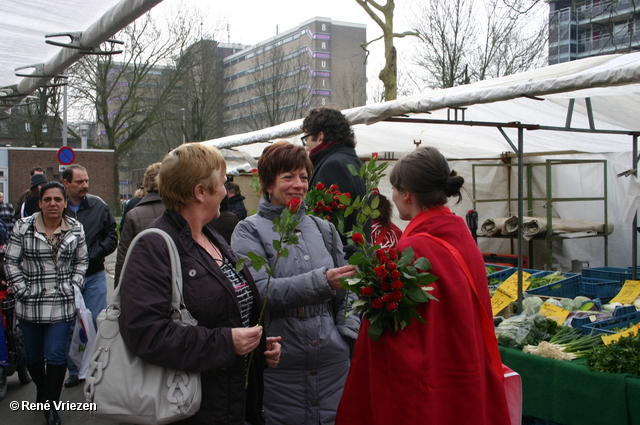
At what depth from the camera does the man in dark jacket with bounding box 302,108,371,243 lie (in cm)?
308

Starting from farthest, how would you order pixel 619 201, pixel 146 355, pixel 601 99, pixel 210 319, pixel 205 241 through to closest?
pixel 619 201
pixel 601 99
pixel 205 241
pixel 210 319
pixel 146 355

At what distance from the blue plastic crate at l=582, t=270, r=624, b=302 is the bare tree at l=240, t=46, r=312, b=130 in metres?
27.6

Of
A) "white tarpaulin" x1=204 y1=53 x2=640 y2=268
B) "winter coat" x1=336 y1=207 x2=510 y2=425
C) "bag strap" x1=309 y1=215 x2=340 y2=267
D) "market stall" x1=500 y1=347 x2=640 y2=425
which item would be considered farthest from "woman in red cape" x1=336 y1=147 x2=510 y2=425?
"white tarpaulin" x1=204 y1=53 x2=640 y2=268

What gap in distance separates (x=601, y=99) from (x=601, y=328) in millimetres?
3039

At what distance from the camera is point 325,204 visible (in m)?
2.74

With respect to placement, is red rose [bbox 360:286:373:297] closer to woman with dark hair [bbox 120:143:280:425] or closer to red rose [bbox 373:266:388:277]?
red rose [bbox 373:266:388:277]

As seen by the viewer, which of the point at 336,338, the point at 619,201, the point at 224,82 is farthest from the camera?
the point at 224,82

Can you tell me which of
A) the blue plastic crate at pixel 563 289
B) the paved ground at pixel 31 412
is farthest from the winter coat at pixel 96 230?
the blue plastic crate at pixel 563 289

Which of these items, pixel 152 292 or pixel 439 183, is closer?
pixel 152 292

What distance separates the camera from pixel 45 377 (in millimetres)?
4320

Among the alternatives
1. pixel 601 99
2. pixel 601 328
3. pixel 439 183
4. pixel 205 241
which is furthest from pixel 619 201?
pixel 205 241

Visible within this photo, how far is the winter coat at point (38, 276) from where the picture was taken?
4184 mm

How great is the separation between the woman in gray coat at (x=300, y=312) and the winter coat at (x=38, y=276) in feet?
8.46

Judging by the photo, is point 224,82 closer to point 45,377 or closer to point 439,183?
point 45,377
